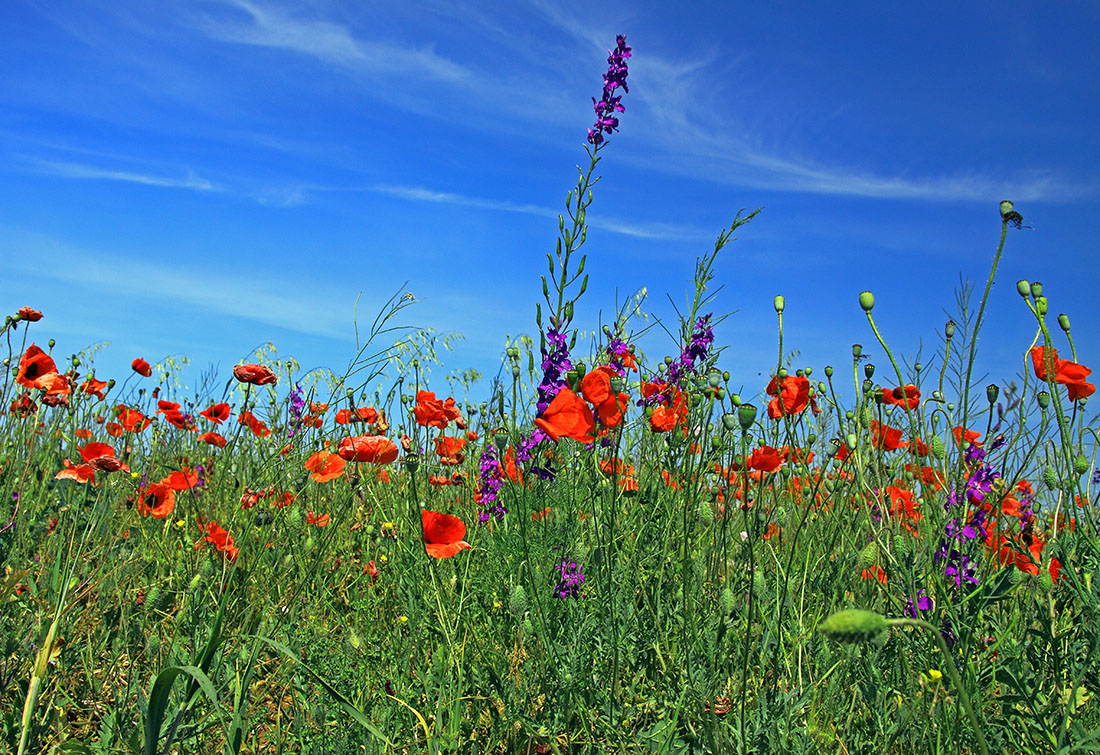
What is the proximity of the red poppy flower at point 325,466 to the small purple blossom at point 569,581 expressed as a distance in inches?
27.0

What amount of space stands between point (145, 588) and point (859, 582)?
224 cm

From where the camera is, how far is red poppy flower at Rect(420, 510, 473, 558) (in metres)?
1.85

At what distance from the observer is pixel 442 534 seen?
6.27ft

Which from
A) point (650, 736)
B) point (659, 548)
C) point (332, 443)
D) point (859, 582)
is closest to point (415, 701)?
point (650, 736)

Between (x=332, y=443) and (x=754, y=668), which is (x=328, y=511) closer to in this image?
(x=332, y=443)

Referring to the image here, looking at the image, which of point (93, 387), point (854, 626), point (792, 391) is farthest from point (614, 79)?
point (93, 387)

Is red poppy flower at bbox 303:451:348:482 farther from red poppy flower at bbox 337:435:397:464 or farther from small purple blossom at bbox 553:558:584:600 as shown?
small purple blossom at bbox 553:558:584:600

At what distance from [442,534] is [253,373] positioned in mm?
815

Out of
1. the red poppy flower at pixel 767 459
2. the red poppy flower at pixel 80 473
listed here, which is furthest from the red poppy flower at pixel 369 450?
the red poppy flower at pixel 80 473

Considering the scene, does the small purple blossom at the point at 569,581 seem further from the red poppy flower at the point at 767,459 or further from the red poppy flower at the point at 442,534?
the red poppy flower at the point at 767,459

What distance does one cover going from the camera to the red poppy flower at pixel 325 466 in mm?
2090

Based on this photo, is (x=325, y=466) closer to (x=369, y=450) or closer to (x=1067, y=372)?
(x=369, y=450)

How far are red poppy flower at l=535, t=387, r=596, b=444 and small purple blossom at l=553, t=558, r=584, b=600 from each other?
1.35 feet

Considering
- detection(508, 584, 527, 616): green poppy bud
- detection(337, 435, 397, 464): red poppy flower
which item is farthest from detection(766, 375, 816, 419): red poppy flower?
detection(337, 435, 397, 464): red poppy flower
